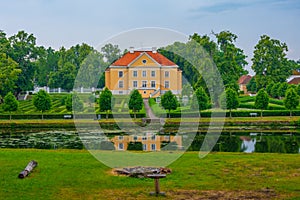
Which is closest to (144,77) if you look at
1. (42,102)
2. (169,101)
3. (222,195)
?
(169,101)

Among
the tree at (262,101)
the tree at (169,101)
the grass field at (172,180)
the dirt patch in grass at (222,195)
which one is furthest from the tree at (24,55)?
the dirt patch in grass at (222,195)

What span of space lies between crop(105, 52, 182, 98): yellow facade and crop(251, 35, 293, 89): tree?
670 inches

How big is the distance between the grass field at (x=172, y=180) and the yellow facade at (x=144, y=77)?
28.5 meters

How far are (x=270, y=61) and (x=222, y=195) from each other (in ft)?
169

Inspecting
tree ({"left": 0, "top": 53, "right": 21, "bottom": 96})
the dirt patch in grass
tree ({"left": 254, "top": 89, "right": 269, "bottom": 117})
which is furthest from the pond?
tree ({"left": 0, "top": 53, "right": 21, "bottom": 96})

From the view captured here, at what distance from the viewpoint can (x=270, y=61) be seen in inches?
2325

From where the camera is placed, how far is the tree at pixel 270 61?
5897 cm

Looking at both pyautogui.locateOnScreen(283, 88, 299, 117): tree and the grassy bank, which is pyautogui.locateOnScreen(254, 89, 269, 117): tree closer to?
pyautogui.locateOnScreen(283, 88, 299, 117): tree

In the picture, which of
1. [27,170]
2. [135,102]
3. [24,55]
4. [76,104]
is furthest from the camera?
[24,55]

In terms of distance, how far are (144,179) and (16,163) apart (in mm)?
4703

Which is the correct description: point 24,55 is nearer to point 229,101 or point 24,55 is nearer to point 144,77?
point 144,77

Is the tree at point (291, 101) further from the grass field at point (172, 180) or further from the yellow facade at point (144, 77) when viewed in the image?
the grass field at point (172, 180)

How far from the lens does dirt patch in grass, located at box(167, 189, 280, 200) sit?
989cm

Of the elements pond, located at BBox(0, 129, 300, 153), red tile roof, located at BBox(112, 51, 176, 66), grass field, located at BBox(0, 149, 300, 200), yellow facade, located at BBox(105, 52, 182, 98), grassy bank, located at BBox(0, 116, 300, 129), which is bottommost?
grass field, located at BBox(0, 149, 300, 200)
